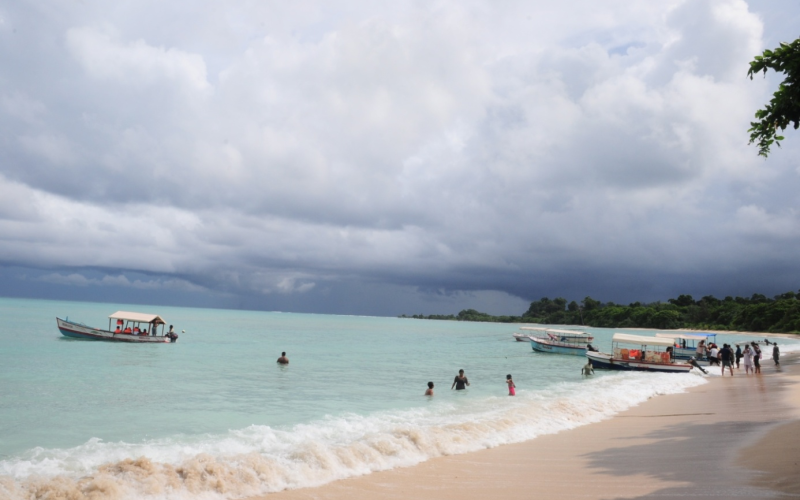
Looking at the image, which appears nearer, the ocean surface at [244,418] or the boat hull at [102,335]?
the ocean surface at [244,418]

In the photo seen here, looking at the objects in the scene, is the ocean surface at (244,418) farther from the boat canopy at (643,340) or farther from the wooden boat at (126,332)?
the wooden boat at (126,332)

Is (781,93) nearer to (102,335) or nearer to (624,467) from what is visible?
(624,467)

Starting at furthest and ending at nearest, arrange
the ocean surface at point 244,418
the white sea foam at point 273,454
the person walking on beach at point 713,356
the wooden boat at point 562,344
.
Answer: the wooden boat at point 562,344 → the person walking on beach at point 713,356 → the ocean surface at point 244,418 → the white sea foam at point 273,454

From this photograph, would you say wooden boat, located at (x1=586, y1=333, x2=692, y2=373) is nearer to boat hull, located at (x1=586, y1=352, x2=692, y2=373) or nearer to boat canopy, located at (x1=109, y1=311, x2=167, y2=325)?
boat hull, located at (x1=586, y1=352, x2=692, y2=373)

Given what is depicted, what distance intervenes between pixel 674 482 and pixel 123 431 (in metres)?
15.6

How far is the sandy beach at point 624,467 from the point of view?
8664 mm

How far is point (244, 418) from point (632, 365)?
1132 inches

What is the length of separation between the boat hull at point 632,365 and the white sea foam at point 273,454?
52.4ft

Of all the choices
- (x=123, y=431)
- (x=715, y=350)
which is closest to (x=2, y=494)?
(x=123, y=431)

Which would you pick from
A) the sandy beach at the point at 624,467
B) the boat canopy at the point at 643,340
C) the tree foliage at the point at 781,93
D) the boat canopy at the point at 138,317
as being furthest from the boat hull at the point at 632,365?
the boat canopy at the point at 138,317

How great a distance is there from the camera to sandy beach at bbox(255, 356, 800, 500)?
8664 millimetres

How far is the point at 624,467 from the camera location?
1035 centimetres

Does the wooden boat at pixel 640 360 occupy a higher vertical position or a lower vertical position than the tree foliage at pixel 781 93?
lower

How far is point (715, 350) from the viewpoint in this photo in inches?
1661
